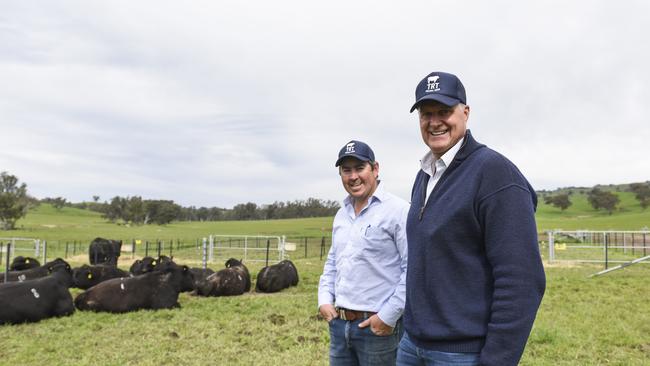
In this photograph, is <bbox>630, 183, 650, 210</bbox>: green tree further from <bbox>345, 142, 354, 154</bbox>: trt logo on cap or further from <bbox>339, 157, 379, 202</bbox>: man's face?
<bbox>345, 142, 354, 154</bbox>: trt logo on cap

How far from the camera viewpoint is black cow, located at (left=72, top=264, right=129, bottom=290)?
12289 mm

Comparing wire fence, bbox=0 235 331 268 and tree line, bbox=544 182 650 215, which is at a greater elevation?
tree line, bbox=544 182 650 215

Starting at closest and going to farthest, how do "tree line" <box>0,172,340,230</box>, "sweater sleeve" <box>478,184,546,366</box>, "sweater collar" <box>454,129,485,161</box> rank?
1. "sweater sleeve" <box>478,184,546,366</box>
2. "sweater collar" <box>454,129,485,161</box>
3. "tree line" <box>0,172,340,230</box>

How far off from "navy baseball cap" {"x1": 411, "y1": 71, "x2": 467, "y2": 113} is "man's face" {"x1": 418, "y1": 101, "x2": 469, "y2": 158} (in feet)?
0.14

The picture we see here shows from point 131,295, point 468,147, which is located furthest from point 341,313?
point 131,295

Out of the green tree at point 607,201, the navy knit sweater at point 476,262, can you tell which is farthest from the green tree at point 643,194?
the navy knit sweater at point 476,262

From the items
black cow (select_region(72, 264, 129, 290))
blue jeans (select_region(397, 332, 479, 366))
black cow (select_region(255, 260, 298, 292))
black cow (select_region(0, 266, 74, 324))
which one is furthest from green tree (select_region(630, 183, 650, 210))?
blue jeans (select_region(397, 332, 479, 366))

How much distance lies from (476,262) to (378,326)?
3.66 ft

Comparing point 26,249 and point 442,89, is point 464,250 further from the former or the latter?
point 26,249

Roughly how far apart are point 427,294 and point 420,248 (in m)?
0.20

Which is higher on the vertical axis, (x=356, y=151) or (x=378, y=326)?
(x=356, y=151)

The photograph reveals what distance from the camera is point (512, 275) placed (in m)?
1.74

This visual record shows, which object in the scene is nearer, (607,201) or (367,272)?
(367,272)

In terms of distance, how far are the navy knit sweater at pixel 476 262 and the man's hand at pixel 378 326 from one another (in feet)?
2.15
